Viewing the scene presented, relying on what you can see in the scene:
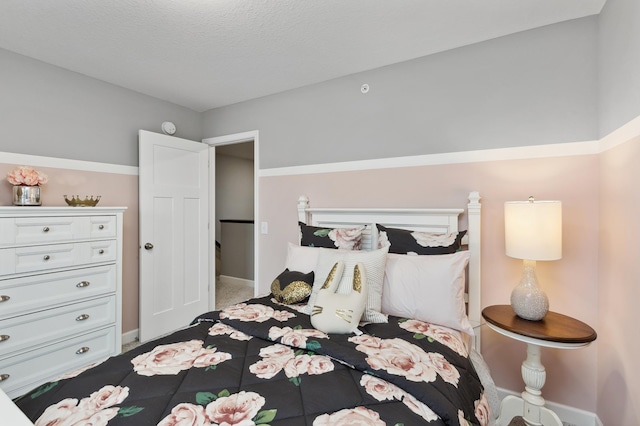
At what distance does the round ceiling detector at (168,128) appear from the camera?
3.22 meters

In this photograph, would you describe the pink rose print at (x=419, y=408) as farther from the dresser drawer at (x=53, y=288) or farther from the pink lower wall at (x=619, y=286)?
the dresser drawer at (x=53, y=288)

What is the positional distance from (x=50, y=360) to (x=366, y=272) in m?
2.31

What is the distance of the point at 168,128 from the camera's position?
10.6 ft

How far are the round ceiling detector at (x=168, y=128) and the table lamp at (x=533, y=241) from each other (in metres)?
3.20

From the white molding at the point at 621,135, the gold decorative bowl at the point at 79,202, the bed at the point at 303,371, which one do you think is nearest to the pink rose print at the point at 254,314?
the bed at the point at 303,371

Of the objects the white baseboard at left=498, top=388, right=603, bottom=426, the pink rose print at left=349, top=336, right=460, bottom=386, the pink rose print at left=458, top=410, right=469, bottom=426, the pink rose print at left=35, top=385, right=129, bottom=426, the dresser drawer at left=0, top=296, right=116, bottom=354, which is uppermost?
the pink rose print at left=349, top=336, right=460, bottom=386

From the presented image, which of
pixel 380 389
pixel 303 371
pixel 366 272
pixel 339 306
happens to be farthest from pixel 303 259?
pixel 380 389

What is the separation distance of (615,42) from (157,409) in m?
2.66

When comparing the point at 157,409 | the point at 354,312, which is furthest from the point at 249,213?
the point at 157,409

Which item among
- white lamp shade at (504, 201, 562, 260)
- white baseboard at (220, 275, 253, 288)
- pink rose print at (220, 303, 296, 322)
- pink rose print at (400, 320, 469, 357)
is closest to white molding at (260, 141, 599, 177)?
white lamp shade at (504, 201, 562, 260)

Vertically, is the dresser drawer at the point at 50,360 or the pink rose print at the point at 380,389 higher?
the pink rose print at the point at 380,389

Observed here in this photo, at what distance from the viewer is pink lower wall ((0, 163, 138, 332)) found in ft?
8.15

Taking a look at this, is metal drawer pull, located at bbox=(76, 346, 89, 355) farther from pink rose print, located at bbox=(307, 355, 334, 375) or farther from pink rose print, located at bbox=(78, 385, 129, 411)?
pink rose print, located at bbox=(307, 355, 334, 375)

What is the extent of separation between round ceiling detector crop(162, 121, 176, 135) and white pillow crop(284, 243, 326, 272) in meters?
2.06
